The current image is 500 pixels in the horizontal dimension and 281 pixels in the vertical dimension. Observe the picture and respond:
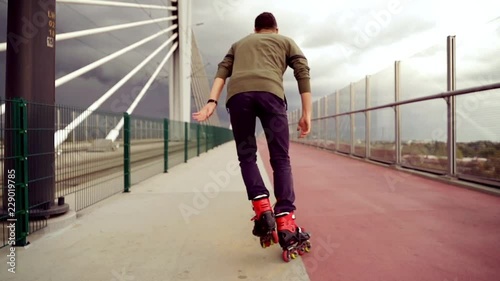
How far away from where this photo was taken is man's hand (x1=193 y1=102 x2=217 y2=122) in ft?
7.98

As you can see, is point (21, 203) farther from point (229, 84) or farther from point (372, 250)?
point (372, 250)

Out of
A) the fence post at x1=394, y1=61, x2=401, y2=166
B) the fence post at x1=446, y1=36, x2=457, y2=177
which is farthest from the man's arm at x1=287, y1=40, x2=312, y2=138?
the fence post at x1=394, y1=61, x2=401, y2=166

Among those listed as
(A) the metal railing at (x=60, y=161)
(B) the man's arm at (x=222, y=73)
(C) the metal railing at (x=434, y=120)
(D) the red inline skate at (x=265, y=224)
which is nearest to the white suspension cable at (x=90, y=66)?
(A) the metal railing at (x=60, y=161)

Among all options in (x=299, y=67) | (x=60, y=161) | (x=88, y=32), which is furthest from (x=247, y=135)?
(x=88, y=32)

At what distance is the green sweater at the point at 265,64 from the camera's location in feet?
7.94

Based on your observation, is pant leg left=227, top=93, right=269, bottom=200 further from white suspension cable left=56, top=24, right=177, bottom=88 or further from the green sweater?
white suspension cable left=56, top=24, right=177, bottom=88

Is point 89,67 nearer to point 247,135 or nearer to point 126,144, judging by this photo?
point 126,144

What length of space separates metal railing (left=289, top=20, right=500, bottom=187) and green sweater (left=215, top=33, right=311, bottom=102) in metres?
3.21

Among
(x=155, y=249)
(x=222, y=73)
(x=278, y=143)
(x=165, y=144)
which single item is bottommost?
(x=155, y=249)

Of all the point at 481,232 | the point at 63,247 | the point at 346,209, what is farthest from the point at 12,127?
the point at 481,232

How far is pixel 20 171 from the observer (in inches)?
109

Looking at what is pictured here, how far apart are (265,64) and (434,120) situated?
4.59 metres

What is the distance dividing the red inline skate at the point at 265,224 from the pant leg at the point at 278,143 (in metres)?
0.07

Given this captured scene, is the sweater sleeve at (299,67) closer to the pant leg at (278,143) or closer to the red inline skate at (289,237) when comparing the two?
the pant leg at (278,143)
